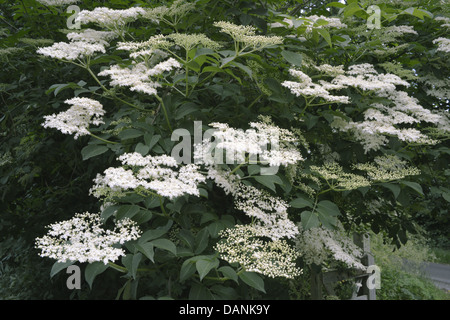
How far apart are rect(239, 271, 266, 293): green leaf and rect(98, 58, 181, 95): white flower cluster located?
860mm

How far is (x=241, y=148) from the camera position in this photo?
1443 mm

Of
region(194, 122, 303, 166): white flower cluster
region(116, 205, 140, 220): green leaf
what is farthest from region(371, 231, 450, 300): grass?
region(116, 205, 140, 220): green leaf

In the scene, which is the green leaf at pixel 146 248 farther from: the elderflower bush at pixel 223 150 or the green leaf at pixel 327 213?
the green leaf at pixel 327 213

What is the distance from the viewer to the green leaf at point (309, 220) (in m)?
1.60

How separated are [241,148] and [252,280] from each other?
1.58ft

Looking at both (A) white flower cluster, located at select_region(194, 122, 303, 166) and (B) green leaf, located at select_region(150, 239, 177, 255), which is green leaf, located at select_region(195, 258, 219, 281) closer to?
(B) green leaf, located at select_region(150, 239, 177, 255)

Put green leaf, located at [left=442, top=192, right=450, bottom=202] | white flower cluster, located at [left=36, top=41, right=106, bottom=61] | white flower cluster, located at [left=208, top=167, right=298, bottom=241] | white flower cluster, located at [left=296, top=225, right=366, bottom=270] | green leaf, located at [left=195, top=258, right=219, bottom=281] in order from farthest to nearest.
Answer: white flower cluster, located at [left=296, top=225, right=366, bottom=270] → green leaf, located at [left=442, top=192, right=450, bottom=202] → white flower cluster, located at [left=36, top=41, right=106, bottom=61] → white flower cluster, located at [left=208, top=167, right=298, bottom=241] → green leaf, located at [left=195, top=258, right=219, bottom=281]

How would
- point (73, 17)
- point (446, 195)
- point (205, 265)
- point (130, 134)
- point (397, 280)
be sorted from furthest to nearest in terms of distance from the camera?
point (397, 280) → point (73, 17) → point (446, 195) → point (130, 134) → point (205, 265)

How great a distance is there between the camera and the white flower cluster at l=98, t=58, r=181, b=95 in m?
1.66

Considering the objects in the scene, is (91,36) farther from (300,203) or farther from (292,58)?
(300,203)

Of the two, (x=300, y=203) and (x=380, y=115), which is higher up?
(x=380, y=115)

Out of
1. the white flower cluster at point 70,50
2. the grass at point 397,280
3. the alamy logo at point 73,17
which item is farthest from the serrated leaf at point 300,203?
the grass at point 397,280

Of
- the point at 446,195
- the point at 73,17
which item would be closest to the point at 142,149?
the point at 73,17
